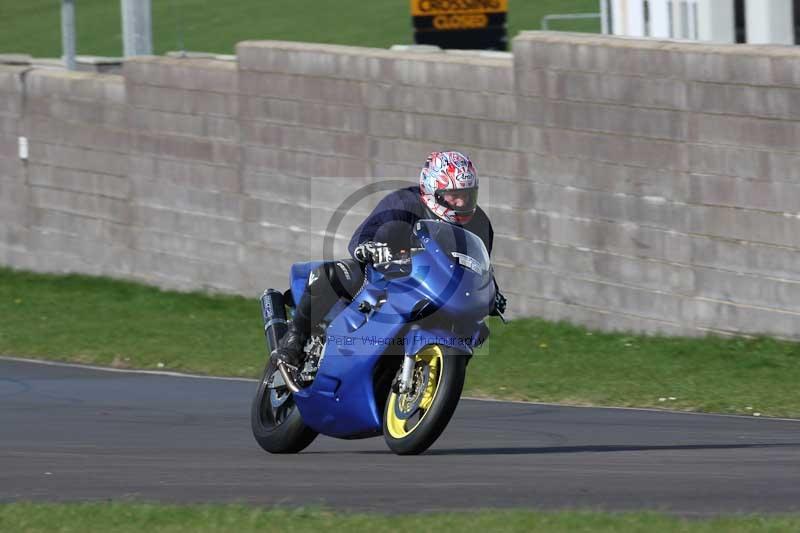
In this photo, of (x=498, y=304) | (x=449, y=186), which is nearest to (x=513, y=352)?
(x=498, y=304)

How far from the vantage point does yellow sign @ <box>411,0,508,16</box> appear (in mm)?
27531

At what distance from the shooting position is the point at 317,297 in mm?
9773

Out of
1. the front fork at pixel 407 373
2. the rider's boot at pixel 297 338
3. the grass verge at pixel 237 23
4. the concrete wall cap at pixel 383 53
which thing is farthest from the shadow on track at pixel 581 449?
the grass verge at pixel 237 23

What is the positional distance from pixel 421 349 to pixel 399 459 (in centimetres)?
73

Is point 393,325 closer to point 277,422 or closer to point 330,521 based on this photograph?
point 277,422

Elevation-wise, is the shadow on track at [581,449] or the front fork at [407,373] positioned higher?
the front fork at [407,373]

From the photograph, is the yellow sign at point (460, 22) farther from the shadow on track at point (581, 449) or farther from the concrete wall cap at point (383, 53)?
the shadow on track at point (581, 449)

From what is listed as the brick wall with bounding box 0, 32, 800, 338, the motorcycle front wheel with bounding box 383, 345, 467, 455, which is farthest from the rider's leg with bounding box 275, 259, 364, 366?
the brick wall with bounding box 0, 32, 800, 338

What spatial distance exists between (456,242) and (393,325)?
1.90ft

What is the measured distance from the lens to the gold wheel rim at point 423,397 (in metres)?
8.82

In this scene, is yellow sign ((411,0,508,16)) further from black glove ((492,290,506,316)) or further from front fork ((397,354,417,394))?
front fork ((397,354,417,394))

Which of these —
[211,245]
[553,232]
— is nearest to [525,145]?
[553,232]

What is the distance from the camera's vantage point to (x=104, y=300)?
21391mm

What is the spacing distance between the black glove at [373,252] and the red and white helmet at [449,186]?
37 cm
